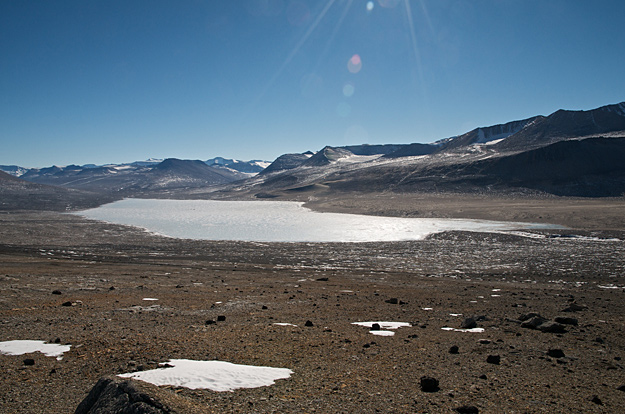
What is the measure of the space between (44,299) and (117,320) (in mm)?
5255

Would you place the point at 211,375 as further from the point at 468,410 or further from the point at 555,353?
the point at 555,353

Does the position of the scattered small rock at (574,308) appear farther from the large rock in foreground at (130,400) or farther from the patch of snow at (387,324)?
the large rock in foreground at (130,400)

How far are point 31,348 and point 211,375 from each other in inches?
200

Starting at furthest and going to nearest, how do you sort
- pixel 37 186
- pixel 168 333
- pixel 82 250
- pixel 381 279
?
pixel 37 186 < pixel 82 250 < pixel 381 279 < pixel 168 333

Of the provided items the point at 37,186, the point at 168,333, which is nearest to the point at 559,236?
the point at 168,333

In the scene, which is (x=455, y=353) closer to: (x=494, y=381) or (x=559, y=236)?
(x=494, y=381)

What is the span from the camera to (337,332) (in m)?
11.0

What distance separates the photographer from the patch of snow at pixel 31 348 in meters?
8.33

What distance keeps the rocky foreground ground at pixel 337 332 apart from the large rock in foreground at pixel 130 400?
17cm

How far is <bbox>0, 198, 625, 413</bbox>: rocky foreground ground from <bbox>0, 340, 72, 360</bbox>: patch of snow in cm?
29

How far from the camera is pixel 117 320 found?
11.5 m

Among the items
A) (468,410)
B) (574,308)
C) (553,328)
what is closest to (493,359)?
(468,410)

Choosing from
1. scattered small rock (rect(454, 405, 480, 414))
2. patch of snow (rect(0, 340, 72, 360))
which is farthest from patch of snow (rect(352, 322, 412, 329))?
patch of snow (rect(0, 340, 72, 360))

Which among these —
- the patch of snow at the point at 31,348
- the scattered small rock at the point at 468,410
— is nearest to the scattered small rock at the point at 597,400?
the scattered small rock at the point at 468,410
